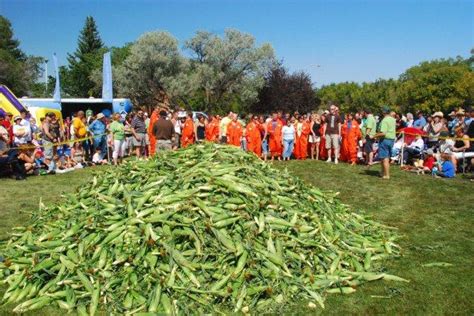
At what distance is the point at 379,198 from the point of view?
11.2 metres

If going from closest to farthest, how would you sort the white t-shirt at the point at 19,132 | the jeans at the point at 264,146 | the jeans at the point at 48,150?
the white t-shirt at the point at 19,132 → the jeans at the point at 48,150 → the jeans at the point at 264,146

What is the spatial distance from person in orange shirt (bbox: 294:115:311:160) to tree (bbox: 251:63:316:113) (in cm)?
2972

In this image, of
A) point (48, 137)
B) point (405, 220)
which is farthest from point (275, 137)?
point (405, 220)

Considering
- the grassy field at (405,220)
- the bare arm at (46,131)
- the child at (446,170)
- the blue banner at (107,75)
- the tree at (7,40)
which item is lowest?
the grassy field at (405,220)

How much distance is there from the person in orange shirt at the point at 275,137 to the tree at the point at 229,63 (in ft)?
127

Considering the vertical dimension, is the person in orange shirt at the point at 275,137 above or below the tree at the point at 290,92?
below

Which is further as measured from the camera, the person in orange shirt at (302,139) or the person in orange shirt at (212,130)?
the person in orange shirt at (212,130)

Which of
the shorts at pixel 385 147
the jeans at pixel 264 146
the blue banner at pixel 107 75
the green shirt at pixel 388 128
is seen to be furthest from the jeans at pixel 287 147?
the blue banner at pixel 107 75

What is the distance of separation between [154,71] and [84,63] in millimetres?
28201

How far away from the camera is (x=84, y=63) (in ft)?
266

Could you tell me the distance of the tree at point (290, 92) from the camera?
1902 inches

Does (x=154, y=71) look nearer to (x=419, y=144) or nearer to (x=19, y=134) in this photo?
(x=19, y=134)

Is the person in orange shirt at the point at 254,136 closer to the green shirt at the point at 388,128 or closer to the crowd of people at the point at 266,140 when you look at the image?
the crowd of people at the point at 266,140

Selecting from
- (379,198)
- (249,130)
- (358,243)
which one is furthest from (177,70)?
(358,243)
